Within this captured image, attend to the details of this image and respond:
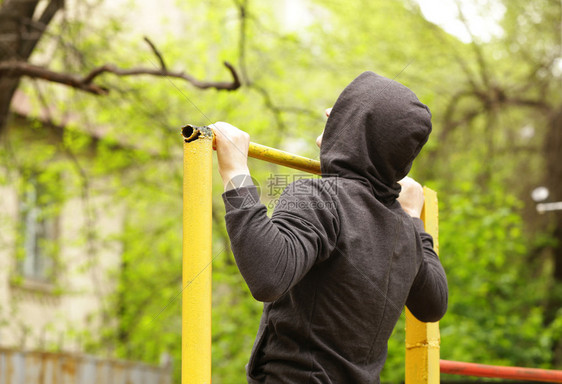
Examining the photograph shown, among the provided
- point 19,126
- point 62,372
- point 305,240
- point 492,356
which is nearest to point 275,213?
point 305,240

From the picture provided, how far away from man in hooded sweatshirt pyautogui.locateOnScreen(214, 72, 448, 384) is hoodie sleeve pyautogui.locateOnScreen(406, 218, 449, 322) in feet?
0.19

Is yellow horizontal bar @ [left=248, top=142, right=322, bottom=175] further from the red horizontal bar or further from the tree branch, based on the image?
the tree branch

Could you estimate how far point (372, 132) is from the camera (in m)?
1.33

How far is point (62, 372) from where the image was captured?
16.1 feet

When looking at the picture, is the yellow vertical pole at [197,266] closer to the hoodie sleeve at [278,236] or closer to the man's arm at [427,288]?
the hoodie sleeve at [278,236]

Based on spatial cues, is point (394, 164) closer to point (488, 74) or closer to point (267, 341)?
point (267, 341)

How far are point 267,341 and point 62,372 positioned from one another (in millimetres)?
4076

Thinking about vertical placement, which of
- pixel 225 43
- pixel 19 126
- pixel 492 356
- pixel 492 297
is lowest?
pixel 492 356

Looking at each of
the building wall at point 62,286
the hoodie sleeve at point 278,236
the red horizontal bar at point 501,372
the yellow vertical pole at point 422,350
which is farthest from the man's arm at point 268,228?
the building wall at point 62,286

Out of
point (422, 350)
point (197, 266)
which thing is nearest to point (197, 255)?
point (197, 266)

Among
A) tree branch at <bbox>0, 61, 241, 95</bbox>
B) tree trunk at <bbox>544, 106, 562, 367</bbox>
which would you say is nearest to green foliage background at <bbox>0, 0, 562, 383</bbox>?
tree trunk at <bbox>544, 106, 562, 367</bbox>

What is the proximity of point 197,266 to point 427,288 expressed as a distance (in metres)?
0.57

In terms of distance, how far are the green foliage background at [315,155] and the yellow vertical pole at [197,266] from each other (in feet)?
16.1

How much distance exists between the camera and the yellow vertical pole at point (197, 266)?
3.73ft
